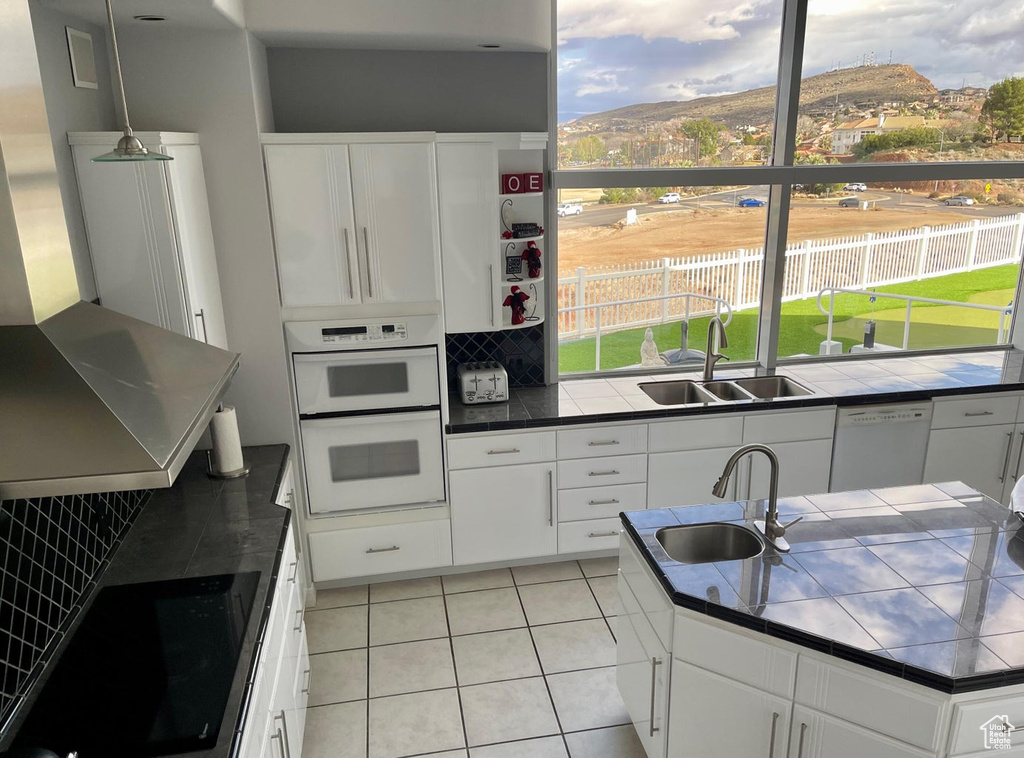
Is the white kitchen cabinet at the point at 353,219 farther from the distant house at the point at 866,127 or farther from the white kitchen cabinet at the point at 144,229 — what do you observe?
the distant house at the point at 866,127

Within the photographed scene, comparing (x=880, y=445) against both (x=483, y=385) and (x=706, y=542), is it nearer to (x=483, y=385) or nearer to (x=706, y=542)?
(x=706, y=542)

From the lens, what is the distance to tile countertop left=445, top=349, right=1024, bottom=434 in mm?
3861

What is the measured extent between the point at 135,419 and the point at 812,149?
413cm

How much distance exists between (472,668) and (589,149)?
9.26 ft

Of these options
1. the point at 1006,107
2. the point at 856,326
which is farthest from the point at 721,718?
the point at 1006,107

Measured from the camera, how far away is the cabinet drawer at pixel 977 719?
6.09ft

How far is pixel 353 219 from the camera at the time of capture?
345 cm

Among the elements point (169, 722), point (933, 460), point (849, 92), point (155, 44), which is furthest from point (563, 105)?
point (169, 722)

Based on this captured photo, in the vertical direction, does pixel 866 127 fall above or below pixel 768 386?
above

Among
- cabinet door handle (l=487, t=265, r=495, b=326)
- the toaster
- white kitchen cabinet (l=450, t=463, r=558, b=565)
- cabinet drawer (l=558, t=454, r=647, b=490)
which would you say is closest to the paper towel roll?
white kitchen cabinet (l=450, t=463, r=558, b=565)

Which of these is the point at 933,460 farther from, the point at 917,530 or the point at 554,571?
the point at 554,571

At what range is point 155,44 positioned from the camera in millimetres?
3062

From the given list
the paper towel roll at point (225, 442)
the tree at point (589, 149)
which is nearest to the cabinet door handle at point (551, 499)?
the paper towel roll at point (225, 442)

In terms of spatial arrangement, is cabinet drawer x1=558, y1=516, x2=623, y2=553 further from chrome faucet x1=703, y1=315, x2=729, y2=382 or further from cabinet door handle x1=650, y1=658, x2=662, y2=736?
cabinet door handle x1=650, y1=658, x2=662, y2=736
